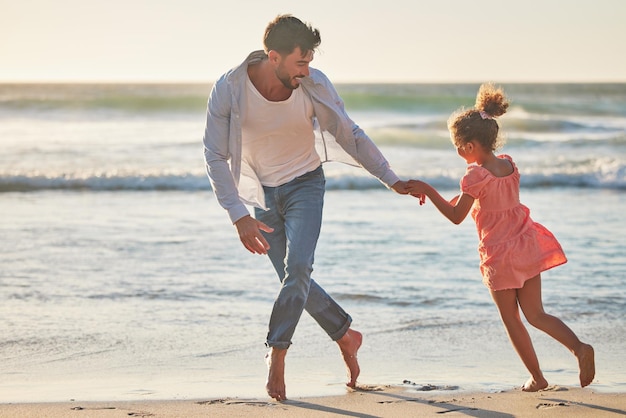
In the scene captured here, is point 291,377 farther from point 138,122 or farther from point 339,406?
point 138,122

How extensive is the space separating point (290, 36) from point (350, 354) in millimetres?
1488

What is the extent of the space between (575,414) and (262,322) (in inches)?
96.0

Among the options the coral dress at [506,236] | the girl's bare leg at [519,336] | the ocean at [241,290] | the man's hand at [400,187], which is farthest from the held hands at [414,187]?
the ocean at [241,290]

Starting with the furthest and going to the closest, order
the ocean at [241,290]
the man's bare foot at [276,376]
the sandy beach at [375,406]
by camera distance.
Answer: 1. the ocean at [241,290]
2. the man's bare foot at [276,376]
3. the sandy beach at [375,406]

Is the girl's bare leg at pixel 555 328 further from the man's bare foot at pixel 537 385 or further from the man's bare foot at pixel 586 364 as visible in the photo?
the man's bare foot at pixel 537 385

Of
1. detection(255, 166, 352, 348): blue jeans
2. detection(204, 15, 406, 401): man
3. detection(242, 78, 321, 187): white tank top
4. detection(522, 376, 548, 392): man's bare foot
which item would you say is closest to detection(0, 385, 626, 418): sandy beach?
detection(522, 376, 548, 392): man's bare foot

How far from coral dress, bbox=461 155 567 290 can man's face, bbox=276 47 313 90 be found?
0.83 m

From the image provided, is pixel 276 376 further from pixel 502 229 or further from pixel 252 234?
pixel 502 229

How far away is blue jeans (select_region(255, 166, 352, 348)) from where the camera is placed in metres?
4.23

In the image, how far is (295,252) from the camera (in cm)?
423

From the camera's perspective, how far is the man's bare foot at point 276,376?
165 inches

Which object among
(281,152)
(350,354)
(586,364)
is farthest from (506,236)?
(281,152)

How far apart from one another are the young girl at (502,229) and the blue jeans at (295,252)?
1.52ft

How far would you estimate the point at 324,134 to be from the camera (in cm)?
448
